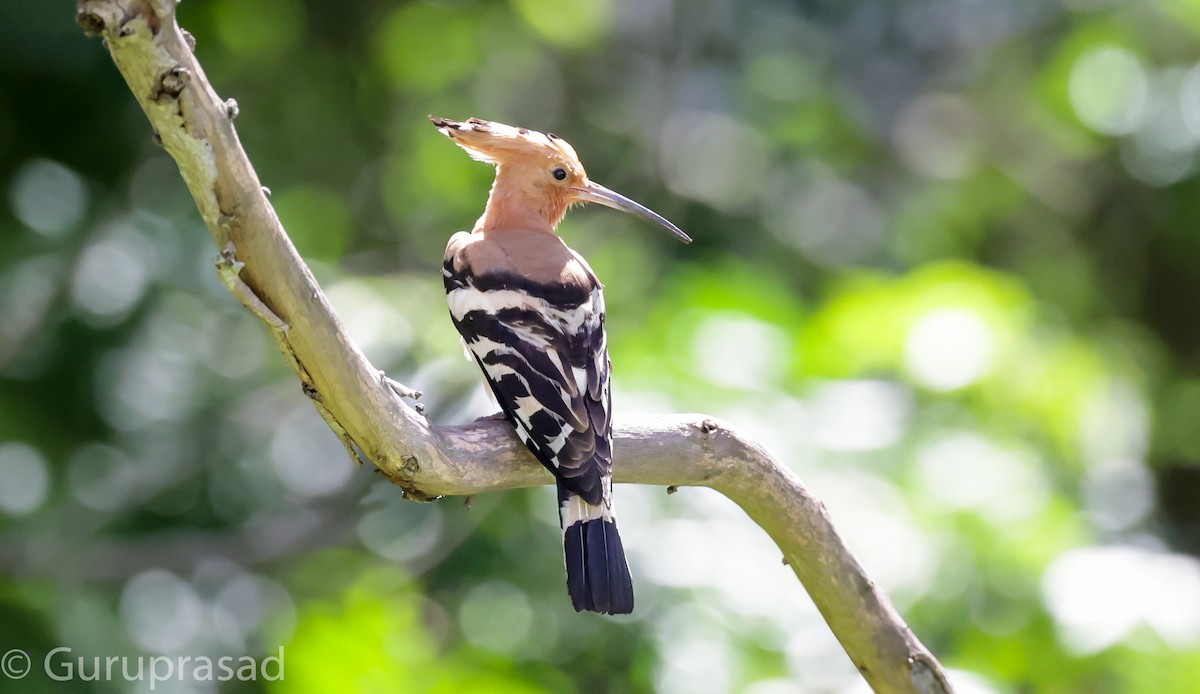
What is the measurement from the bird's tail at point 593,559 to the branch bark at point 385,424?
68 mm

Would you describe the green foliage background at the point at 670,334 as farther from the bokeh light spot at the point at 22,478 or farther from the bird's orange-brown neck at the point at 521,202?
the bird's orange-brown neck at the point at 521,202

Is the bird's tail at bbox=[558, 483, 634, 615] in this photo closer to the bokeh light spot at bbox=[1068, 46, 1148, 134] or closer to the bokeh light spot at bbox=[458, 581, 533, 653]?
the bokeh light spot at bbox=[458, 581, 533, 653]

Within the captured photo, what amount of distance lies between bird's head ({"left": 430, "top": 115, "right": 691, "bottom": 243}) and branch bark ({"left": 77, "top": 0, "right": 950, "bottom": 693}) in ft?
1.94

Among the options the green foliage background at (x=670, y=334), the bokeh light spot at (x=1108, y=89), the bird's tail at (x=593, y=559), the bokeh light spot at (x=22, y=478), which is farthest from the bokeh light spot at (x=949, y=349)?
the bokeh light spot at (x=22, y=478)

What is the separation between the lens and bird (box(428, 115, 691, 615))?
1.74 meters

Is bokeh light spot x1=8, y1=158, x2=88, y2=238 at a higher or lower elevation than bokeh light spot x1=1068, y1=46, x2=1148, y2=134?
lower

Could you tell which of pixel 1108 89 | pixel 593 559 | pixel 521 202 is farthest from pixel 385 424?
pixel 1108 89

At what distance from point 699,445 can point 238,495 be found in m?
2.08

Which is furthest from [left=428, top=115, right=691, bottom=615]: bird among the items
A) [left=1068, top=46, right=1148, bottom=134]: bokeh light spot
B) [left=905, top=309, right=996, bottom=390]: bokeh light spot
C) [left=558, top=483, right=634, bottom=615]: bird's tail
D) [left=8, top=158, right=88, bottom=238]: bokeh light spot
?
[left=1068, top=46, right=1148, bottom=134]: bokeh light spot

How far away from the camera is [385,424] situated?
4.80 ft

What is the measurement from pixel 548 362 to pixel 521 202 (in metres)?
0.47

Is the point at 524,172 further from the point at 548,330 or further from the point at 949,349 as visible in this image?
the point at 949,349

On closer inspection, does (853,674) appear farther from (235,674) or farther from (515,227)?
(235,674)

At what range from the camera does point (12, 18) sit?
3.34 meters
